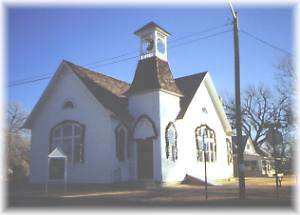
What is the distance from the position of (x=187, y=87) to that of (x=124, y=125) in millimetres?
6672

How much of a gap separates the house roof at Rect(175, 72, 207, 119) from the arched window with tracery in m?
3.97

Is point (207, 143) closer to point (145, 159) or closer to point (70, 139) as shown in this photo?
point (145, 159)

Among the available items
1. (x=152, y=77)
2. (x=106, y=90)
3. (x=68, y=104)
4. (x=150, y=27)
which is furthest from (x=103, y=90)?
(x=150, y=27)

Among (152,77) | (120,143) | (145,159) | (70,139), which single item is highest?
(152,77)

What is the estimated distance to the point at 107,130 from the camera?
22672 millimetres

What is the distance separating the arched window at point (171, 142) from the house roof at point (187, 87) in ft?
3.87

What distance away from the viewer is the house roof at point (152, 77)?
77.9ft

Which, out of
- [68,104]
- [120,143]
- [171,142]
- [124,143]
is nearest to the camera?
[120,143]

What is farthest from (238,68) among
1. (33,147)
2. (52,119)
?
(33,147)

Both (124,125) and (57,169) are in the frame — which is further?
(57,169)

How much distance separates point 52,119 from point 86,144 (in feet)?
13.4

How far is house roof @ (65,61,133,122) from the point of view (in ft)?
77.6

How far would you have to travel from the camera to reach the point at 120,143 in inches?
917

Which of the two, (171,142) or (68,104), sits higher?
(68,104)
